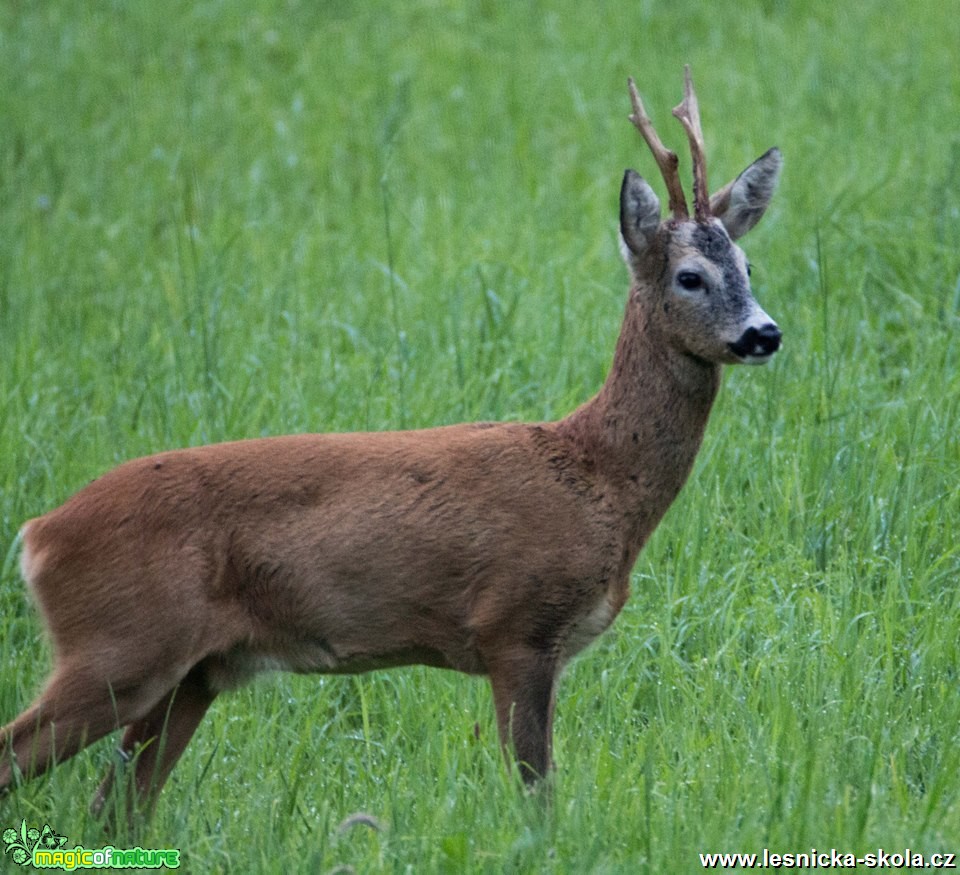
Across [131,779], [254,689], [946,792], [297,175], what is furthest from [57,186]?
[946,792]

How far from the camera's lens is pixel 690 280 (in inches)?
179

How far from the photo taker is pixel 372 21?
11.7 meters

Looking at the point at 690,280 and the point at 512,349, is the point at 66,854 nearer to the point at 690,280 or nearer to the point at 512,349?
the point at 690,280

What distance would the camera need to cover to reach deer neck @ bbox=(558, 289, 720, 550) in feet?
14.8

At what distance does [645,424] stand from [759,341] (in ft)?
1.31

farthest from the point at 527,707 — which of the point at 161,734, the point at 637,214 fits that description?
the point at 637,214

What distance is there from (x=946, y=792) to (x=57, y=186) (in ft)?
23.6

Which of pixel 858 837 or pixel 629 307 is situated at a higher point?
pixel 629 307

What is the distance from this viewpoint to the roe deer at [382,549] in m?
4.20

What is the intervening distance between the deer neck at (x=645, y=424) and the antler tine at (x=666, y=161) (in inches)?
10.3

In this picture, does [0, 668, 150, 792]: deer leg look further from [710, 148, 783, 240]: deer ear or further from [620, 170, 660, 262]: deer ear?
[710, 148, 783, 240]: deer ear

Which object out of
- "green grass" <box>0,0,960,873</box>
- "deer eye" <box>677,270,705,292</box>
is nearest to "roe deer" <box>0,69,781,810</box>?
"deer eye" <box>677,270,705,292</box>

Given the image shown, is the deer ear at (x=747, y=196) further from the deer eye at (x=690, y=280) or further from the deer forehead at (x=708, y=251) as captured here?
the deer eye at (x=690, y=280)

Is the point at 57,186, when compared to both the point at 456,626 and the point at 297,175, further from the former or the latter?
the point at 456,626
